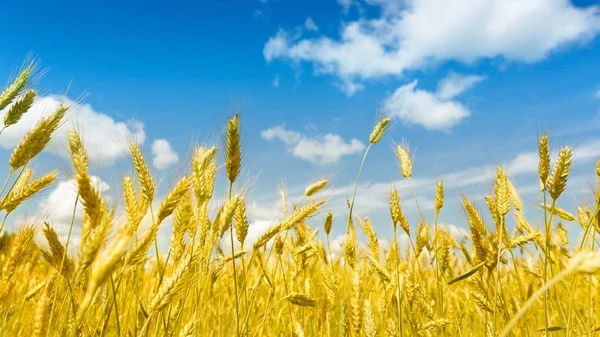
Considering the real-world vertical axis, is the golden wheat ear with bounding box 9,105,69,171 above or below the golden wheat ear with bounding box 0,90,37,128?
below

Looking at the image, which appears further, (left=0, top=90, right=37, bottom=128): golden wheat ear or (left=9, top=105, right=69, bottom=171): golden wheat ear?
(left=0, top=90, right=37, bottom=128): golden wheat ear

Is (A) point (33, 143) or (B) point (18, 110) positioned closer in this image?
(A) point (33, 143)

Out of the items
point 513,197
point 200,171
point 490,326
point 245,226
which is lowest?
point 490,326

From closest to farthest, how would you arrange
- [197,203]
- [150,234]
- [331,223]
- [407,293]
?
[150,234]
[197,203]
[407,293]
[331,223]

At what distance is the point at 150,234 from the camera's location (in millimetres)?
1683

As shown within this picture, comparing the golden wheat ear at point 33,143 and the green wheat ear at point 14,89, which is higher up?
the green wheat ear at point 14,89

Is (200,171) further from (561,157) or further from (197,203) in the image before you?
(561,157)

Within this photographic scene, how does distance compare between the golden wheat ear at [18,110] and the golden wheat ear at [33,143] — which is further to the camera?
the golden wheat ear at [18,110]

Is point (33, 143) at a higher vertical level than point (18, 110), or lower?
lower

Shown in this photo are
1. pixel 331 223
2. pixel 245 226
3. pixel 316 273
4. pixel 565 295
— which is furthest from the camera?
pixel 316 273

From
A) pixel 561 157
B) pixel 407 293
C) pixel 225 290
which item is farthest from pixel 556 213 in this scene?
pixel 225 290

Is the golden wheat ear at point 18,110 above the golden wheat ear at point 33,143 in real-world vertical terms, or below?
above

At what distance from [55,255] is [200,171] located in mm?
697

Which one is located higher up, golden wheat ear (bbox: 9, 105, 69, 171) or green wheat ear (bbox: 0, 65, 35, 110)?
green wheat ear (bbox: 0, 65, 35, 110)
